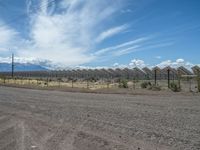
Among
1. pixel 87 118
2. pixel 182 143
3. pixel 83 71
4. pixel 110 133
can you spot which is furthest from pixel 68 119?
pixel 83 71

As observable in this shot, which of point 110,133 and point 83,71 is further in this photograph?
point 83,71

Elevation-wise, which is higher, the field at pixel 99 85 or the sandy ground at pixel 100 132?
the field at pixel 99 85

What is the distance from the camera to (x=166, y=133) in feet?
33.2

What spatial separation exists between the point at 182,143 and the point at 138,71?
3579 inches

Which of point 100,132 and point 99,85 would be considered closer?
point 100,132

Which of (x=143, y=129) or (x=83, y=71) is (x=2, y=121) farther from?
(x=83, y=71)

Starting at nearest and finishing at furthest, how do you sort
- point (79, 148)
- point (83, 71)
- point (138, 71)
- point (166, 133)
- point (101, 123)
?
point (79, 148) < point (166, 133) < point (101, 123) < point (138, 71) < point (83, 71)

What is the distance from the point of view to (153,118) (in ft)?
44.1

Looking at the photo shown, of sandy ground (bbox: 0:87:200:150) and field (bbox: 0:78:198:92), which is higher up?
field (bbox: 0:78:198:92)

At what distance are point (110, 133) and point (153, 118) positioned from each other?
367 centimetres

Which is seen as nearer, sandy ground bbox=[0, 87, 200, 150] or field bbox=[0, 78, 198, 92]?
sandy ground bbox=[0, 87, 200, 150]

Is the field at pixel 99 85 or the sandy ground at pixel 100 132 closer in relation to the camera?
the sandy ground at pixel 100 132

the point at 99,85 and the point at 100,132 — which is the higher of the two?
the point at 99,85

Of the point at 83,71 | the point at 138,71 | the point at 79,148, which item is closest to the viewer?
the point at 79,148
